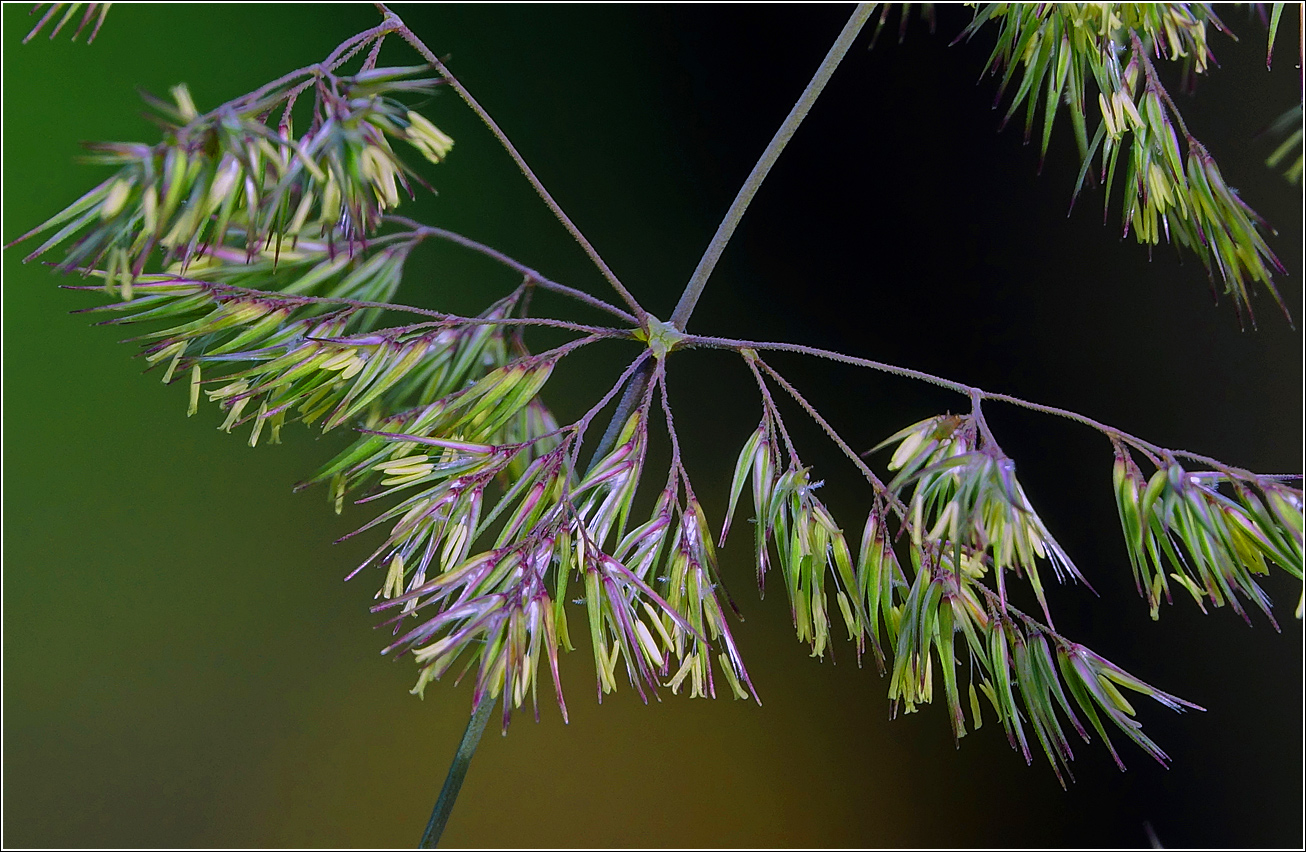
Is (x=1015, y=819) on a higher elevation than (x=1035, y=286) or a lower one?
lower

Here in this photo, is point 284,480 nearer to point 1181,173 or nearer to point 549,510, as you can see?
point 549,510

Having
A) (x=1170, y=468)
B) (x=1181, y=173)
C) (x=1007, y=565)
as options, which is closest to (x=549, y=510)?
(x=1007, y=565)

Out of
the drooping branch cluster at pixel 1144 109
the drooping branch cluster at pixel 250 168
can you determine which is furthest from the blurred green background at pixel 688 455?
the drooping branch cluster at pixel 250 168

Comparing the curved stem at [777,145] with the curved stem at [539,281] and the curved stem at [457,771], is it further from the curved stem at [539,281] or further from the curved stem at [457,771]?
the curved stem at [457,771]

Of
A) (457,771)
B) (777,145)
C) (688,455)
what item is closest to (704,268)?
(777,145)

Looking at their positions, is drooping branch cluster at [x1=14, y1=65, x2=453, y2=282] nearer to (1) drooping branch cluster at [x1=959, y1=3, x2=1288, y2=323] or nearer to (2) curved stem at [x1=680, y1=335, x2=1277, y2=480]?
(2) curved stem at [x1=680, y1=335, x2=1277, y2=480]

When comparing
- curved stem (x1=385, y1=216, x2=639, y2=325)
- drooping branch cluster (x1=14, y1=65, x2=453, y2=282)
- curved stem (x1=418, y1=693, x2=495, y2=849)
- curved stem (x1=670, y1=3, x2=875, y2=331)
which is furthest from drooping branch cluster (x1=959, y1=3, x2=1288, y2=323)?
curved stem (x1=418, y1=693, x2=495, y2=849)
